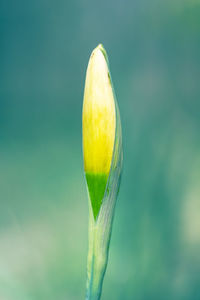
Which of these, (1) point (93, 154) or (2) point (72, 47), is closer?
(1) point (93, 154)

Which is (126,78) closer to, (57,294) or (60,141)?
(60,141)

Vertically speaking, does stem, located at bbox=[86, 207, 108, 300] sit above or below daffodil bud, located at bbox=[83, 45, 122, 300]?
below

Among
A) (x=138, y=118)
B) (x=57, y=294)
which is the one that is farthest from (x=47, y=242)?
(x=138, y=118)

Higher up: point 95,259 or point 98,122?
point 98,122

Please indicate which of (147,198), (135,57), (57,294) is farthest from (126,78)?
(57,294)

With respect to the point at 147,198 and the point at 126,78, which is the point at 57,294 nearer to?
the point at 147,198

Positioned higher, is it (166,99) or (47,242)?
(166,99)

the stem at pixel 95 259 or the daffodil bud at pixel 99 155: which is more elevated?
the daffodil bud at pixel 99 155

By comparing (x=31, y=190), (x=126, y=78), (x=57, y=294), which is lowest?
(x=57, y=294)

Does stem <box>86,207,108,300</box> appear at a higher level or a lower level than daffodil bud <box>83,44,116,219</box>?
lower
